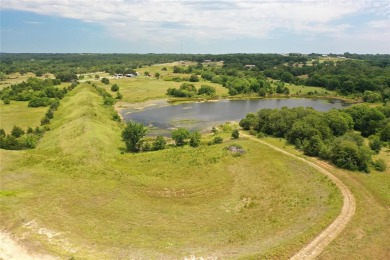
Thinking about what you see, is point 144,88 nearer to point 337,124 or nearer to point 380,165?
point 337,124

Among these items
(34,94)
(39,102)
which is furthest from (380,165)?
(34,94)

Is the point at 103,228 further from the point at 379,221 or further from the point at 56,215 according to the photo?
the point at 379,221

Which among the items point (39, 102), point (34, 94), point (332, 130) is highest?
point (34, 94)

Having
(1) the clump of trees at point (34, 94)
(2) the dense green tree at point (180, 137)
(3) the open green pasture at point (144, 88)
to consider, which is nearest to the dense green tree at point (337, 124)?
(2) the dense green tree at point (180, 137)

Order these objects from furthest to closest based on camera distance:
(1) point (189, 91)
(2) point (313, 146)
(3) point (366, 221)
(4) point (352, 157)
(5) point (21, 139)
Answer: (1) point (189, 91) → (5) point (21, 139) → (2) point (313, 146) → (4) point (352, 157) → (3) point (366, 221)

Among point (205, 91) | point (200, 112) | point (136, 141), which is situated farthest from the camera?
point (205, 91)

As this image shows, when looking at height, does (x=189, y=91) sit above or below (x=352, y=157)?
above

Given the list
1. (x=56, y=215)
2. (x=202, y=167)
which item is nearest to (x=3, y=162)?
(x=56, y=215)
